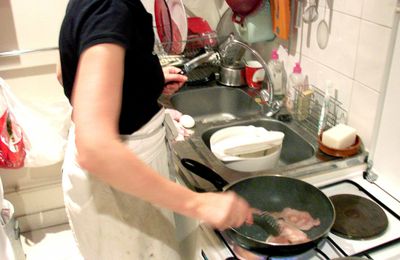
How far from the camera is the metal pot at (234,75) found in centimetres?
172

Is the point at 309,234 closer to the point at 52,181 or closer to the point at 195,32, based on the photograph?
the point at 195,32

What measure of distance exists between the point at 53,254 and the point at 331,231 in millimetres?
1508

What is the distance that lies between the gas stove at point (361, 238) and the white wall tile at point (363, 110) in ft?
0.52

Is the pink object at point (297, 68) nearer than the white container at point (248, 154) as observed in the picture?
No

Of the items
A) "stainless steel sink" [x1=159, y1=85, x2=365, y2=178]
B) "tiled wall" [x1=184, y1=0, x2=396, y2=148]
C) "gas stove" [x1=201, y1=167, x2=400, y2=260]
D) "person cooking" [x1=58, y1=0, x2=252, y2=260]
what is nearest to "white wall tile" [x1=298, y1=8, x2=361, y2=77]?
"tiled wall" [x1=184, y1=0, x2=396, y2=148]

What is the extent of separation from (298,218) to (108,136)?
0.59m

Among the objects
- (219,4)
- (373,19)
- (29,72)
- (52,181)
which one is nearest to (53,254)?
(52,181)

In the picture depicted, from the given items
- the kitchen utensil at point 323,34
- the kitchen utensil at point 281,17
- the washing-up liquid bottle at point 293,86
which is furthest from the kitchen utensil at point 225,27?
the kitchen utensil at point 323,34

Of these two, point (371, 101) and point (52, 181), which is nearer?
point (371, 101)

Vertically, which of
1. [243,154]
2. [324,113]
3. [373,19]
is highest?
[373,19]

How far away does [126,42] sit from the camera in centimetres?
69

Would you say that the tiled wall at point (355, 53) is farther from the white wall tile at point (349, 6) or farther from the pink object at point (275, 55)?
the pink object at point (275, 55)

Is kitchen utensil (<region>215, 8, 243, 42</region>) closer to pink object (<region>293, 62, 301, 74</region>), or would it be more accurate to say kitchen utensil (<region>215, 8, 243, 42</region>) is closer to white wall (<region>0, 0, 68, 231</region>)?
pink object (<region>293, 62, 301, 74</region>)

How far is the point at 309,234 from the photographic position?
99 cm
